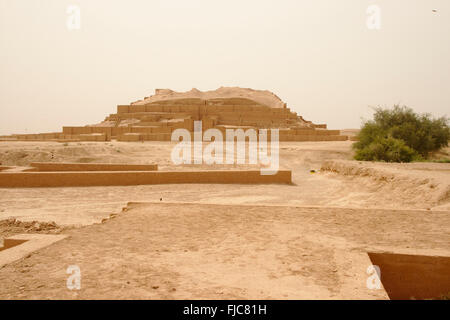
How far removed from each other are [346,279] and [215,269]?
1.13 meters

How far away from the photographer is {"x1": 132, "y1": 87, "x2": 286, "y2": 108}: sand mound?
41.6m

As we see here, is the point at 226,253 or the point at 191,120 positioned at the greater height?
the point at 191,120

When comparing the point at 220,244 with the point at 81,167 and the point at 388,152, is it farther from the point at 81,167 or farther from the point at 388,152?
the point at 388,152

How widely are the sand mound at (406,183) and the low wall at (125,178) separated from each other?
2.58m

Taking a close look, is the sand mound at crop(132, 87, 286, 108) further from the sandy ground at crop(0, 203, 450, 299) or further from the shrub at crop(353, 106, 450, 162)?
the sandy ground at crop(0, 203, 450, 299)

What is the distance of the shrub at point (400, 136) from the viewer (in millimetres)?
15898

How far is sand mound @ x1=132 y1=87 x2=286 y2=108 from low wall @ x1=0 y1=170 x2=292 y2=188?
29714 millimetres

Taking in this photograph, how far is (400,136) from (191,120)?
14767mm

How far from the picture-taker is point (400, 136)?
19188mm

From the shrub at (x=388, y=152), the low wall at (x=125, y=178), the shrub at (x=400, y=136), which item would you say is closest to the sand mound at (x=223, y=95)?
the shrub at (x=400, y=136)

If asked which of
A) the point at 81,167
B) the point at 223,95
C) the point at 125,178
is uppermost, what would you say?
the point at 223,95

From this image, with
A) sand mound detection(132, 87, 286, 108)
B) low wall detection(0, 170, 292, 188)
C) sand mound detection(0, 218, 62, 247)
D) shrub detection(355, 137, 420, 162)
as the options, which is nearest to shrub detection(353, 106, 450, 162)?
shrub detection(355, 137, 420, 162)

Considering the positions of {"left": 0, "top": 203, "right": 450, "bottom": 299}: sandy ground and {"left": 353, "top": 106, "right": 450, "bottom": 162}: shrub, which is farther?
{"left": 353, "top": 106, "right": 450, "bottom": 162}: shrub

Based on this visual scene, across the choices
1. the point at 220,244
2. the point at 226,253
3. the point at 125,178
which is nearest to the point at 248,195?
the point at 125,178
